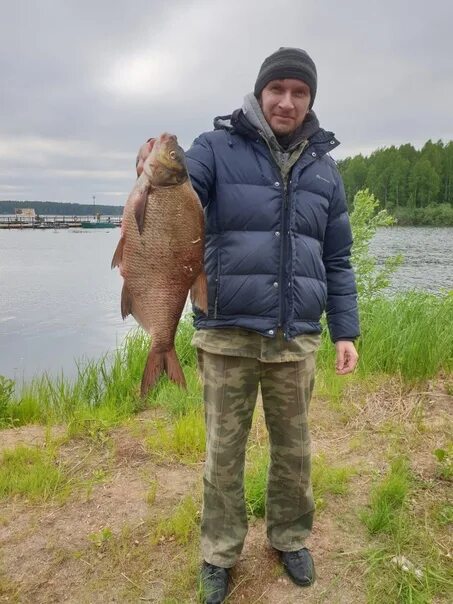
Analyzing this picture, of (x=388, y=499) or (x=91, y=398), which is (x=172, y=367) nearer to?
(x=388, y=499)

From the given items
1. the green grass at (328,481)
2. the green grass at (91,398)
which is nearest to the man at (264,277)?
the green grass at (328,481)

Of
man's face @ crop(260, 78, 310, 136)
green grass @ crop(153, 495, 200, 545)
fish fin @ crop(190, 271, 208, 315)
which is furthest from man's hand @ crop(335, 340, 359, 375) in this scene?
green grass @ crop(153, 495, 200, 545)

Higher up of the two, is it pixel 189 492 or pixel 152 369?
pixel 152 369

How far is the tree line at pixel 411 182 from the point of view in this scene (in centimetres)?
6256

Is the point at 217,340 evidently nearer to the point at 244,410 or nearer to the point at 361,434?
the point at 244,410

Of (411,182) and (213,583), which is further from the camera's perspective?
(411,182)

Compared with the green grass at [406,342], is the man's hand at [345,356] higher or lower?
higher

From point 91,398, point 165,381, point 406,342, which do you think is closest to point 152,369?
point 165,381

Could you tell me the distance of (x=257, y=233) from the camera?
241 cm

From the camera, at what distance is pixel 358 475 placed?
3738mm

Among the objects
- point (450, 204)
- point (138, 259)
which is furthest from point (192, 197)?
point (450, 204)

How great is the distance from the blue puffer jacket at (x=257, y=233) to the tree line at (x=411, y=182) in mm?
61827

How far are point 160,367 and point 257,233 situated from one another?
76 cm

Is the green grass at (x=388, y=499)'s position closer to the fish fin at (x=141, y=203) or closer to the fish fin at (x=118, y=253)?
the fish fin at (x=118, y=253)
